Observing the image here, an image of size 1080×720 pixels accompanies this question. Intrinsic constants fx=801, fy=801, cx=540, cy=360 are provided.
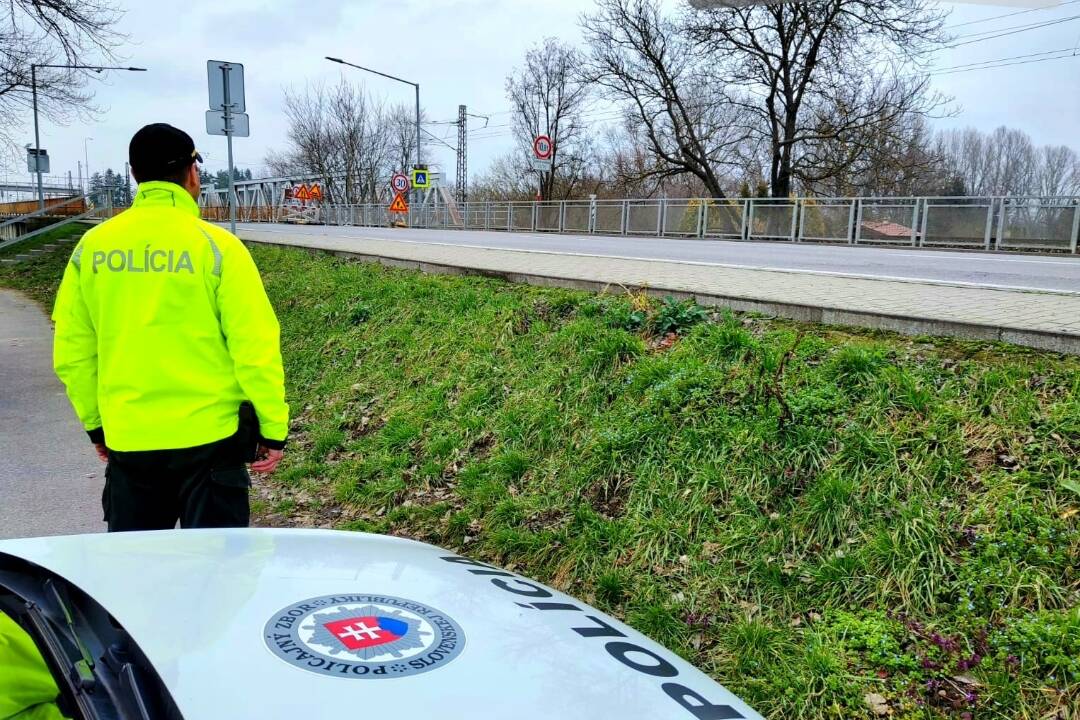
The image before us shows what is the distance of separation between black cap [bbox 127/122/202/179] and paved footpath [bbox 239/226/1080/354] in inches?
154

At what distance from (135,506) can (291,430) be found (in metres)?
4.23

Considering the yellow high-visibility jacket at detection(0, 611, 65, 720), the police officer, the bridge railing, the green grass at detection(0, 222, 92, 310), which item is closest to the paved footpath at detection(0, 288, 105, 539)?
the police officer

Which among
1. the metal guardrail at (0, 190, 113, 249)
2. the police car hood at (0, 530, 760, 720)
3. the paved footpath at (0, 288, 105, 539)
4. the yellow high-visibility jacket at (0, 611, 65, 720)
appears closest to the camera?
the police car hood at (0, 530, 760, 720)

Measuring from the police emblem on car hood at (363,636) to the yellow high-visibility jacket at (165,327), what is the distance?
119 centimetres

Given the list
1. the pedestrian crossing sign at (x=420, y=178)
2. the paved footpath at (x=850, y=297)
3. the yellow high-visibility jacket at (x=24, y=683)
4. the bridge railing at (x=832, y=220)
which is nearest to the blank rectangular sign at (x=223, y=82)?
the paved footpath at (x=850, y=297)

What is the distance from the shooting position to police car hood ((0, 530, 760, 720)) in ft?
5.00

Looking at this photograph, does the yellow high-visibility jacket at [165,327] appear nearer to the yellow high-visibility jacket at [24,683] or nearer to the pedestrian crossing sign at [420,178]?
the yellow high-visibility jacket at [24,683]

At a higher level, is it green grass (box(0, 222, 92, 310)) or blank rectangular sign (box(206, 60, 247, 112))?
blank rectangular sign (box(206, 60, 247, 112))

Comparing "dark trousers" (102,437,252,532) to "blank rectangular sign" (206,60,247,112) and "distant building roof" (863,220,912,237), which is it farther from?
"distant building roof" (863,220,912,237)

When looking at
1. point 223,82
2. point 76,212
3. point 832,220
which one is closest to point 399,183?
point 76,212

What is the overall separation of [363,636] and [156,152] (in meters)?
2.00

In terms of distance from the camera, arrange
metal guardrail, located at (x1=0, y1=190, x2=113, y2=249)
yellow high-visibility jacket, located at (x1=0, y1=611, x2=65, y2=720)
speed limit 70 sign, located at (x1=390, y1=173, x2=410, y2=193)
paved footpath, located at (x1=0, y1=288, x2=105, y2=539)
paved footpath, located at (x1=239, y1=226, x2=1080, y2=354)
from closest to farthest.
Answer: yellow high-visibility jacket, located at (x1=0, y1=611, x2=65, y2=720) < paved footpath, located at (x1=239, y1=226, x2=1080, y2=354) < paved footpath, located at (x1=0, y1=288, x2=105, y2=539) < metal guardrail, located at (x1=0, y1=190, x2=113, y2=249) < speed limit 70 sign, located at (x1=390, y1=173, x2=410, y2=193)

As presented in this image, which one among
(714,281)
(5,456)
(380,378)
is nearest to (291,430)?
(380,378)

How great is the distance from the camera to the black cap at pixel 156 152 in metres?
2.85
